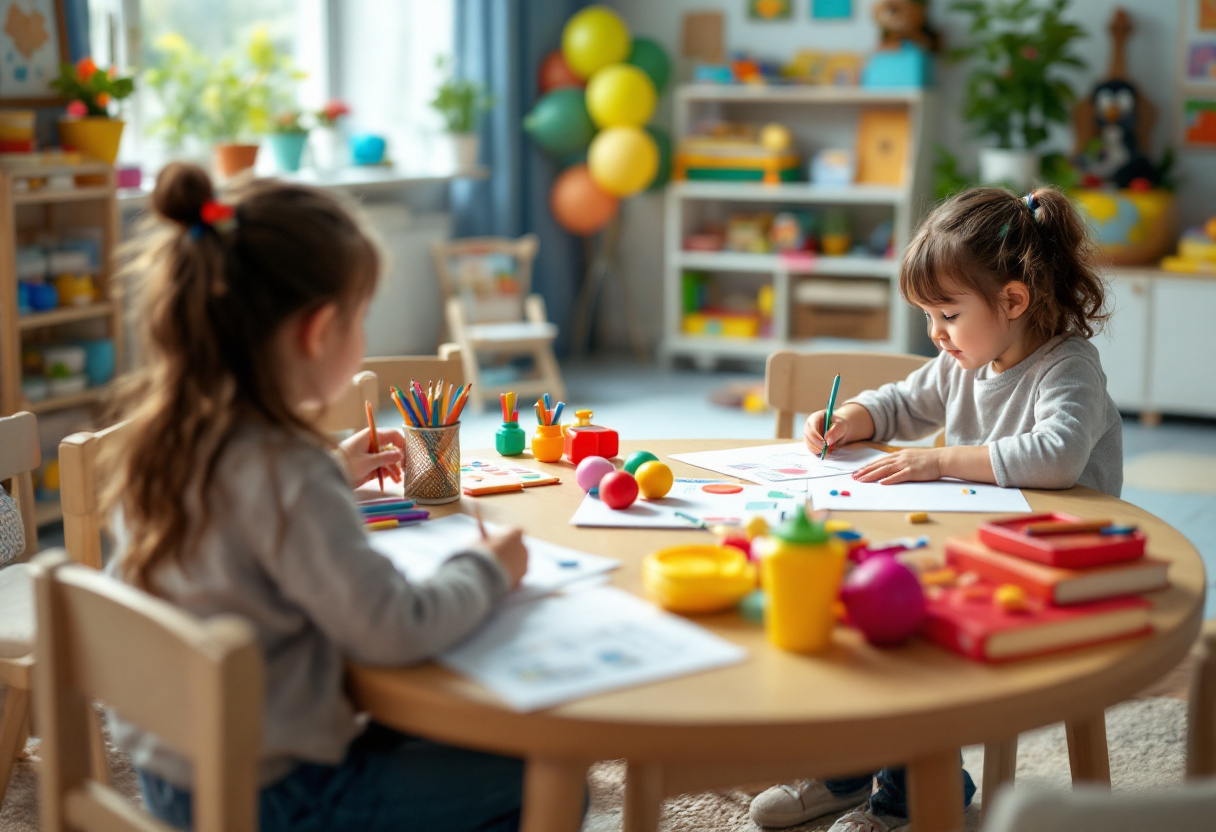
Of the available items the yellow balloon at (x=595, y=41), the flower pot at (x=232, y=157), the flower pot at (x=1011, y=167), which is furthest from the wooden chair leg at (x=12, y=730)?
the yellow balloon at (x=595, y=41)

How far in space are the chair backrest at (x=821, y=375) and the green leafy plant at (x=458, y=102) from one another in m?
3.27

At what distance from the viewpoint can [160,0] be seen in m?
4.29

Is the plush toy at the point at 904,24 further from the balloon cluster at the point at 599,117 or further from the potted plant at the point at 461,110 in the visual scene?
the potted plant at the point at 461,110

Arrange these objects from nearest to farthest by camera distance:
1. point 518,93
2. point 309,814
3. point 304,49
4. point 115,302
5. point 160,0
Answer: point 309,814
point 115,302
point 160,0
point 304,49
point 518,93

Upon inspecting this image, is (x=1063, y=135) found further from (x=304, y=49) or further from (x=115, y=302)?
(x=115, y=302)

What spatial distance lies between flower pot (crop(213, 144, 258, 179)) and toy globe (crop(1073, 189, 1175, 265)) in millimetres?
2847

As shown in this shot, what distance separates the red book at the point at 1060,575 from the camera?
1092 mm

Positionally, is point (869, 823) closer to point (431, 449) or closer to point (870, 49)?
point (431, 449)

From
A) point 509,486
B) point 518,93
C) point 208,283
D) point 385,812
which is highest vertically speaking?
point 518,93

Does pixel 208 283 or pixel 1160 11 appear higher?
pixel 1160 11

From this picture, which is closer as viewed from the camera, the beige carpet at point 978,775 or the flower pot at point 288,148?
the beige carpet at point 978,775

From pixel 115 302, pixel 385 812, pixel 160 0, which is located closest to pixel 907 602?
pixel 385 812

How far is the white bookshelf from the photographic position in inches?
200

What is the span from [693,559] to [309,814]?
1.32 feet
